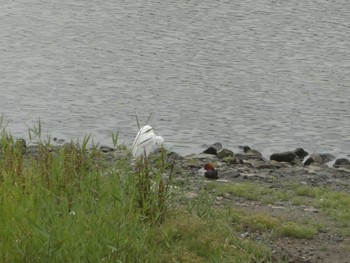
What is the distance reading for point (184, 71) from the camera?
2644 cm

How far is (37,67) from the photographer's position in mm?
26469

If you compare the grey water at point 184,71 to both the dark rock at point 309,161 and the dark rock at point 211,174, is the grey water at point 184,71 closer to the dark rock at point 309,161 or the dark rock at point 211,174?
the dark rock at point 309,161

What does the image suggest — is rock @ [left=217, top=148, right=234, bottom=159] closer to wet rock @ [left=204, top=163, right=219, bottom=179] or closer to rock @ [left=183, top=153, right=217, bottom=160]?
rock @ [left=183, top=153, right=217, bottom=160]

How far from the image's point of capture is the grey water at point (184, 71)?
21.2 meters

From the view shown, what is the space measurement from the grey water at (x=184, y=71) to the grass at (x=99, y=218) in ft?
31.7

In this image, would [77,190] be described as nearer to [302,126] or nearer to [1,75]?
[302,126]

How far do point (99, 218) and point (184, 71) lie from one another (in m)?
18.2

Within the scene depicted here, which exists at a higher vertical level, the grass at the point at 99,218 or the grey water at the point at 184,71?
the grass at the point at 99,218

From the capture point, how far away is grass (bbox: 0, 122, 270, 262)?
26.3 ft

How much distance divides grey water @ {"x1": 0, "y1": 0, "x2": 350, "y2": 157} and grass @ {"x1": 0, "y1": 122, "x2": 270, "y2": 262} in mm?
9659

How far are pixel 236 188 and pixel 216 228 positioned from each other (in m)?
3.00

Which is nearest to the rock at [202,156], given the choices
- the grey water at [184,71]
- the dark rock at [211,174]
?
the grey water at [184,71]

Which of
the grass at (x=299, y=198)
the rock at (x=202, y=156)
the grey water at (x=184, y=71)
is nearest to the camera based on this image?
the grass at (x=299, y=198)

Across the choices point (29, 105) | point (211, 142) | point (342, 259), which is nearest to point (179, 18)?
point (29, 105)
